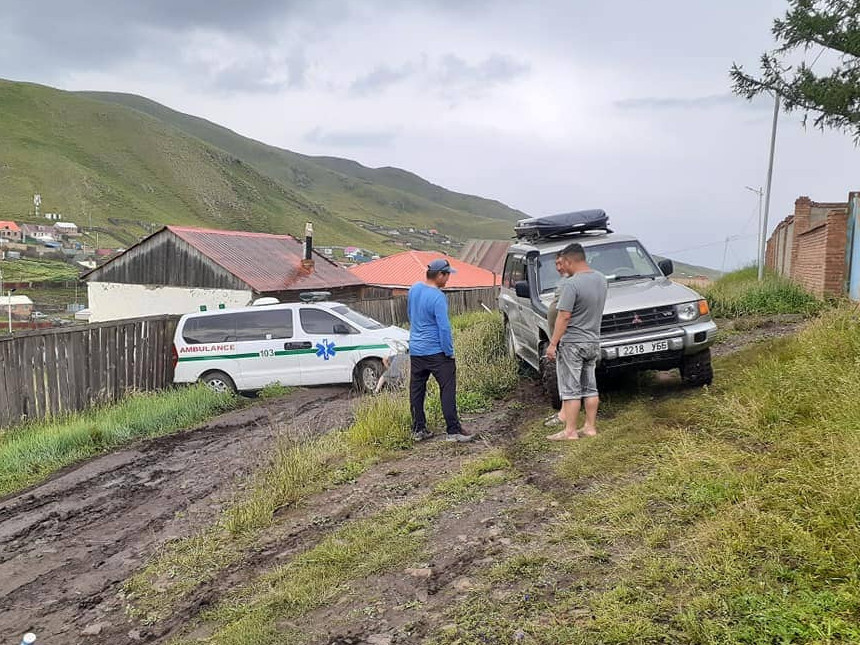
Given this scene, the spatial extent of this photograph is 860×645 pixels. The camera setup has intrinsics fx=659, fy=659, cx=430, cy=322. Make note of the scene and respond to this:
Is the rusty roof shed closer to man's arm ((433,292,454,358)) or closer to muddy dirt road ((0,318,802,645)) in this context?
muddy dirt road ((0,318,802,645))

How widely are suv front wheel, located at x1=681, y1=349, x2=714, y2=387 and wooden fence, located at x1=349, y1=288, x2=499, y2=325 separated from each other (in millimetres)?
10778

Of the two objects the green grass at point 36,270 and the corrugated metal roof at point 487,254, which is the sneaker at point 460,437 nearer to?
the corrugated metal roof at point 487,254

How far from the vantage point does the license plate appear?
6.71 metres

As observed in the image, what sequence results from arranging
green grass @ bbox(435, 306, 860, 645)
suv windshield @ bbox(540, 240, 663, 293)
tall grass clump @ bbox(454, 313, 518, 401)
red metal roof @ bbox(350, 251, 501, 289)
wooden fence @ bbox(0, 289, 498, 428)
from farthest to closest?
red metal roof @ bbox(350, 251, 501, 289)
wooden fence @ bbox(0, 289, 498, 428)
tall grass clump @ bbox(454, 313, 518, 401)
suv windshield @ bbox(540, 240, 663, 293)
green grass @ bbox(435, 306, 860, 645)

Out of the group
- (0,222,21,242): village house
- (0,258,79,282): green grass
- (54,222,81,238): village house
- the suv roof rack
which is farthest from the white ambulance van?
(54,222,81,238): village house

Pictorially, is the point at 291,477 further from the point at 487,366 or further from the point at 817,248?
the point at 817,248

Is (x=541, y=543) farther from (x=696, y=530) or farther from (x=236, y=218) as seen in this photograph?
(x=236, y=218)

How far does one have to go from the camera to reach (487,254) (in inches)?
2093

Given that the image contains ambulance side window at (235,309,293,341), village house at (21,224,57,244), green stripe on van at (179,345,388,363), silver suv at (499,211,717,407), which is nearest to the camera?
silver suv at (499,211,717,407)

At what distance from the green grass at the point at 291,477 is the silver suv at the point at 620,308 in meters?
0.86

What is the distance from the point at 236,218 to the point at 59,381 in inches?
4901

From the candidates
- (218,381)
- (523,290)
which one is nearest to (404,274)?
(218,381)

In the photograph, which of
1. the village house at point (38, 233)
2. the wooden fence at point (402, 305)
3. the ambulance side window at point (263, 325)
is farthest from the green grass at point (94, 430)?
the village house at point (38, 233)

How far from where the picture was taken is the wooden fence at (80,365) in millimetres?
10133
